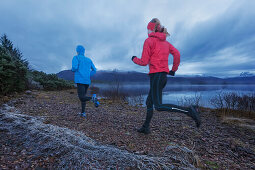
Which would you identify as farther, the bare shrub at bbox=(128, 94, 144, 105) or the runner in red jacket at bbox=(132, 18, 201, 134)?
the bare shrub at bbox=(128, 94, 144, 105)

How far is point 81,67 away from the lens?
3355 millimetres

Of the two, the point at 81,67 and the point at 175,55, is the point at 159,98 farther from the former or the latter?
the point at 81,67

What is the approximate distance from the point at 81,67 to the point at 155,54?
2.12m

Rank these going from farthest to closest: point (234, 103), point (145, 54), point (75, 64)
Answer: point (234, 103), point (75, 64), point (145, 54)

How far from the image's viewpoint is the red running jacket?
2.23 metres

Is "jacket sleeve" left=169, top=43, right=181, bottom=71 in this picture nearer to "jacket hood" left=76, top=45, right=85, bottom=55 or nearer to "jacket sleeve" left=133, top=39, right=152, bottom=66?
"jacket sleeve" left=133, top=39, right=152, bottom=66

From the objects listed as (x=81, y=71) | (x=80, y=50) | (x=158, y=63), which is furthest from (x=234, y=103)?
(x=80, y=50)

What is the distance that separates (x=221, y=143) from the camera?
2.16 m

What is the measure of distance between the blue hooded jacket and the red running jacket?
1.71 m

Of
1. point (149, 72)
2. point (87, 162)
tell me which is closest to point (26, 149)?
point (87, 162)

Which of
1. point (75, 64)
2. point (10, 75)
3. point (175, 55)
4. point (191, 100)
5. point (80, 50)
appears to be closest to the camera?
point (175, 55)

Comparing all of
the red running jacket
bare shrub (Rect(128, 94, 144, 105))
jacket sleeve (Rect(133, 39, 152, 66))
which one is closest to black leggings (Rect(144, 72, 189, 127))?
the red running jacket

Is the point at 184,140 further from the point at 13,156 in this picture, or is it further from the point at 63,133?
the point at 13,156

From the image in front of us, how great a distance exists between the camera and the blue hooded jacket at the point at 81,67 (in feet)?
10.8
